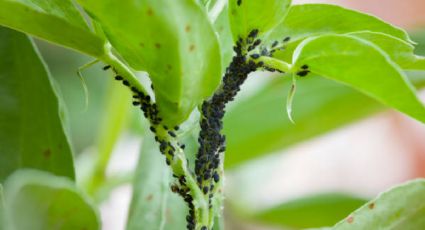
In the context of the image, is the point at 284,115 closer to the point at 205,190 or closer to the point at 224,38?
the point at 224,38

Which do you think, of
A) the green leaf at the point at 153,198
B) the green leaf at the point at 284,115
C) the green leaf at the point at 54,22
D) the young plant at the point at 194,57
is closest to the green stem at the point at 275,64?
the young plant at the point at 194,57

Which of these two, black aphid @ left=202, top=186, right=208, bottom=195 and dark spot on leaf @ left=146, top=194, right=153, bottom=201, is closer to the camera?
black aphid @ left=202, top=186, right=208, bottom=195

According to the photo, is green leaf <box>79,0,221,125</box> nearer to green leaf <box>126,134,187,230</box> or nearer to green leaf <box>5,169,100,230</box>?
green leaf <box>5,169,100,230</box>

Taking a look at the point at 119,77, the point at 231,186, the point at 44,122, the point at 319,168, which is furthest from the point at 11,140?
the point at 319,168

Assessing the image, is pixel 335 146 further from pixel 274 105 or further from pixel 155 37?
pixel 155 37

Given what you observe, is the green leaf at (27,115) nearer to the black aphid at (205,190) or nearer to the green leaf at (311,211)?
the black aphid at (205,190)

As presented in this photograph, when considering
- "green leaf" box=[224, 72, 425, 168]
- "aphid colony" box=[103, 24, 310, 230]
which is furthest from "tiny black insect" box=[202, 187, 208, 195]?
"green leaf" box=[224, 72, 425, 168]

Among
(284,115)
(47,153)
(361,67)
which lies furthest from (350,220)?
(284,115)
